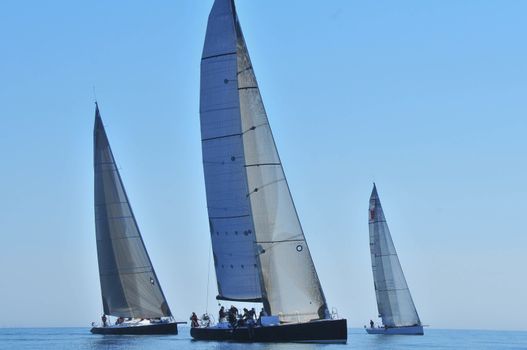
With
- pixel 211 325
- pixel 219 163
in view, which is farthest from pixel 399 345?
pixel 219 163

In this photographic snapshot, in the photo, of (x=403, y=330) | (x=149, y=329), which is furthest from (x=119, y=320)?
(x=403, y=330)

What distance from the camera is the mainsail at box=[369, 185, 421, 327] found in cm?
7738

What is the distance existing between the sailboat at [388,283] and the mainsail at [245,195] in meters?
25.1

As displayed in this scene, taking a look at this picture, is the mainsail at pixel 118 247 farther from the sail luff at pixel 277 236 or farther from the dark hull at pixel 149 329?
the sail luff at pixel 277 236

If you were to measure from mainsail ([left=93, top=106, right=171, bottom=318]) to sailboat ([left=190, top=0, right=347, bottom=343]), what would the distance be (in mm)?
13722

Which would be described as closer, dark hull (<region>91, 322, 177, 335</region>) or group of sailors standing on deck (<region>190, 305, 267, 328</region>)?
group of sailors standing on deck (<region>190, 305, 267, 328</region>)

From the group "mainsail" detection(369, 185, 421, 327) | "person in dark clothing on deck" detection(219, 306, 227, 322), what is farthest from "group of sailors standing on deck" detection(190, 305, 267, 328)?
"mainsail" detection(369, 185, 421, 327)

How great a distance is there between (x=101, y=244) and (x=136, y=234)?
2.23 metres

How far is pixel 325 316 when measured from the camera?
4869 centimetres

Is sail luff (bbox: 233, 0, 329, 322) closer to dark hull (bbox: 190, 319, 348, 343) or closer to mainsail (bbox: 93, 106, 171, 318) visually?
dark hull (bbox: 190, 319, 348, 343)

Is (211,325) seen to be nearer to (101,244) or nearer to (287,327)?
(287,327)

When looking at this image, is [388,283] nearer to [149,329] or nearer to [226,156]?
[149,329]

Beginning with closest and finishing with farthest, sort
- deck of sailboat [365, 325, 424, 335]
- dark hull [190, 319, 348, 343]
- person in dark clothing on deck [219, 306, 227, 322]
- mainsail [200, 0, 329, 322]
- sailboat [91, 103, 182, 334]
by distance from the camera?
dark hull [190, 319, 348, 343]
mainsail [200, 0, 329, 322]
person in dark clothing on deck [219, 306, 227, 322]
sailboat [91, 103, 182, 334]
deck of sailboat [365, 325, 424, 335]

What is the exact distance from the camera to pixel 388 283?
7812 cm
